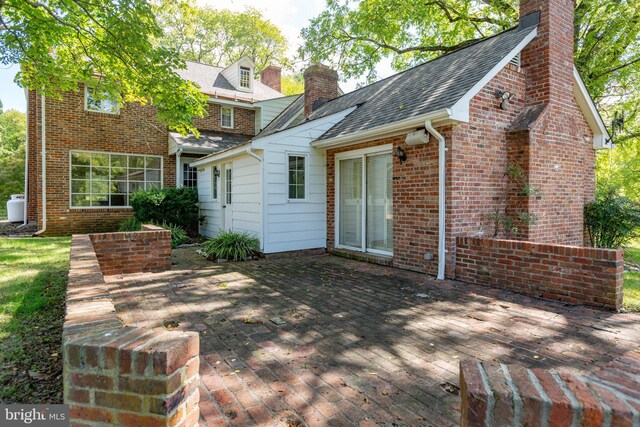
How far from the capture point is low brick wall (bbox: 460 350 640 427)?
3.93ft

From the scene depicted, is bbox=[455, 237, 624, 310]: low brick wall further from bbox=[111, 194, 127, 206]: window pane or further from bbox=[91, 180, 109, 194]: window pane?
bbox=[91, 180, 109, 194]: window pane

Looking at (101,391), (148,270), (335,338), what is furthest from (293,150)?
(101,391)

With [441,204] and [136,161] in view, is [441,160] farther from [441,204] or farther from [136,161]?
[136,161]

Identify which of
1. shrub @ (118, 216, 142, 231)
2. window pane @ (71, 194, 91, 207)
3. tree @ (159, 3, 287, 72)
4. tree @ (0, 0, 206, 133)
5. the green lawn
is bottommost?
the green lawn

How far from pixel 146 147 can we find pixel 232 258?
793 cm

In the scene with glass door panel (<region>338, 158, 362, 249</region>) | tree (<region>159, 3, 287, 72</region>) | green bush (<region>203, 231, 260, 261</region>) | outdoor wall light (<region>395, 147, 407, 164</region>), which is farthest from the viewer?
tree (<region>159, 3, 287, 72</region>)

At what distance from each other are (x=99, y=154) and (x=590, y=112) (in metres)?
14.8

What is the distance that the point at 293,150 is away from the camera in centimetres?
870

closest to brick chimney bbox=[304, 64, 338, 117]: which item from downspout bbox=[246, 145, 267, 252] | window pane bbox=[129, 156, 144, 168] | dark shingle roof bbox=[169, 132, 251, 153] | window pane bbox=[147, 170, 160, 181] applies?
dark shingle roof bbox=[169, 132, 251, 153]

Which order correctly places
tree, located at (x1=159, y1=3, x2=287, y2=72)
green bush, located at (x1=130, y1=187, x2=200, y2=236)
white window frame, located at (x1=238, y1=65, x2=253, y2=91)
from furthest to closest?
1. tree, located at (x1=159, y1=3, x2=287, y2=72)
2. white window frame, located at (x1=238, y1=65, x2=253, y2=91)
3. green bush, located at (x1=130, y1=187, x2=200, y2=236)

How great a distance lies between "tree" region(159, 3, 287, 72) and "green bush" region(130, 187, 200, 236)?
18.7m

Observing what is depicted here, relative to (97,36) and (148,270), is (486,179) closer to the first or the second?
(148,270)

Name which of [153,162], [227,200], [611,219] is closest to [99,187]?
[153,162]

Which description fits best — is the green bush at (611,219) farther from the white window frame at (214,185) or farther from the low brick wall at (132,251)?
the white window frame at (214,185)
